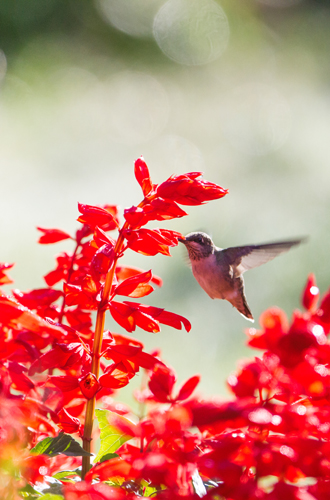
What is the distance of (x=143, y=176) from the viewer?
1.41 feet

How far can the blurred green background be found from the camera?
2.11 metres

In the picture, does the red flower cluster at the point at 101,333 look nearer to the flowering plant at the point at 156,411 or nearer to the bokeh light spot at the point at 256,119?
the flowering plant at the point at 156,411

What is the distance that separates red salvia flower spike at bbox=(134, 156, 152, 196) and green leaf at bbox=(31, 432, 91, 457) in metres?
0.21

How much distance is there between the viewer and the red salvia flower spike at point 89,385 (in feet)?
1.21

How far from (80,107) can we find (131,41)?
41cm

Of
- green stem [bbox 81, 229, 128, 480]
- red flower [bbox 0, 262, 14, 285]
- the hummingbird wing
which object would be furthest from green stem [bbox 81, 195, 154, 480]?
the hummingbird wing

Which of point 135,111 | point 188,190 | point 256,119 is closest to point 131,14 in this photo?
point 135,111

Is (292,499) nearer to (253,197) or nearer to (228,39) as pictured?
(253,197)

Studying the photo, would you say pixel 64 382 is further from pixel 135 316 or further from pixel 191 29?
pixel 191 29

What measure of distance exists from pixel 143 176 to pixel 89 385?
0.18 meters

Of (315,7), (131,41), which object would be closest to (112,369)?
(131,41)

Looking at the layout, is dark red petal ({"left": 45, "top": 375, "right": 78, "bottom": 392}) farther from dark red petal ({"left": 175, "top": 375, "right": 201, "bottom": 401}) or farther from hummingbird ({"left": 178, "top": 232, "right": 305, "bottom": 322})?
hummingbird ({"left": 178, "top": 232, "right": 305, "bottom": 322})

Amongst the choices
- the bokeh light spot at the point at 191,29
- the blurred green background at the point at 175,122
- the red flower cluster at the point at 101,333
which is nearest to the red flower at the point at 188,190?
the red flower cluster at the point at 101,333

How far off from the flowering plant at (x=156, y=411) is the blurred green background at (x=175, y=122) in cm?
156
